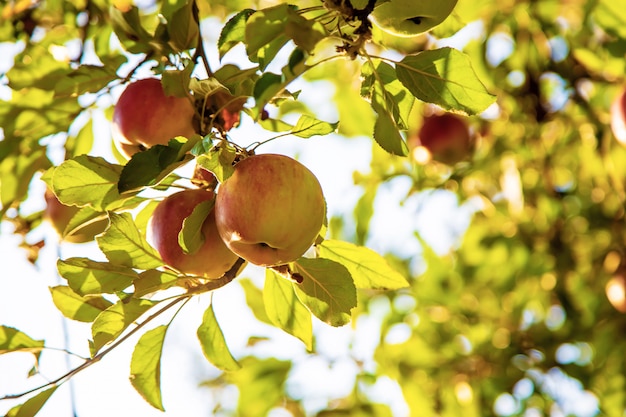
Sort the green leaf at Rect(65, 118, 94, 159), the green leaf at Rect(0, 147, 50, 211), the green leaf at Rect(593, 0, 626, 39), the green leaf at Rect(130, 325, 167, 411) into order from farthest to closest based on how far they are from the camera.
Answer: the green leaf at Rect(593, 0, 626, 39), the green leaf at Rect(65, 118, 94, 159), the green leaf at Rect(0, 147, 50, 211), the green leaf at Rect(130, 325, 167, 411)

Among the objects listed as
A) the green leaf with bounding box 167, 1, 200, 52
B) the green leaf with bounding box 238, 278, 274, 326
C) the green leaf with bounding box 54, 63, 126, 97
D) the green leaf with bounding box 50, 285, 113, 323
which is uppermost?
the green leaf with bounding box 167, 1, 200, 52

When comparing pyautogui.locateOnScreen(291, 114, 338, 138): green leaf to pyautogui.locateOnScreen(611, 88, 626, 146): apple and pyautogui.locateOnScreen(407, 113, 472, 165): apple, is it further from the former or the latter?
pyautogui.locateOnScreen(407, 113, 472, 165): apple

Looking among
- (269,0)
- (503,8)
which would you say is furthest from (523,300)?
(269,0)

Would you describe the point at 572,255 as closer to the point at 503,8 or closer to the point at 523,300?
the point at 523,300

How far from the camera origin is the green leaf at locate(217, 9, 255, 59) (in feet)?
3.66

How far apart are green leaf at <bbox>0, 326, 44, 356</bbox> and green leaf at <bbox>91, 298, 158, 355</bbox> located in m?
0.25

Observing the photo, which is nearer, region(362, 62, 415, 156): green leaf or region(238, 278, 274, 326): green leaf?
region(362, 62, 415, 156): green leaf

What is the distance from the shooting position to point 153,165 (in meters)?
0.99

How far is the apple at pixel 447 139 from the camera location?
2.57 m

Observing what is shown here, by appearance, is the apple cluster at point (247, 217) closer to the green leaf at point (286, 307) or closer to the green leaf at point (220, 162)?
the green leaf at point (220, 162)

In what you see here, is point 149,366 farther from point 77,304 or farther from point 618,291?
point 618,291

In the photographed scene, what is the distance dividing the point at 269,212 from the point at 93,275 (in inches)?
13.4

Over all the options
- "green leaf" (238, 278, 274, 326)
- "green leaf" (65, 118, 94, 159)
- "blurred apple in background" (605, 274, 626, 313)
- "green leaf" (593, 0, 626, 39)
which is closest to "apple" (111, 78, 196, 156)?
"green leaf" (65, 118, 94, 159)

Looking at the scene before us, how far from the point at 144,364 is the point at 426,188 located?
144 cm
